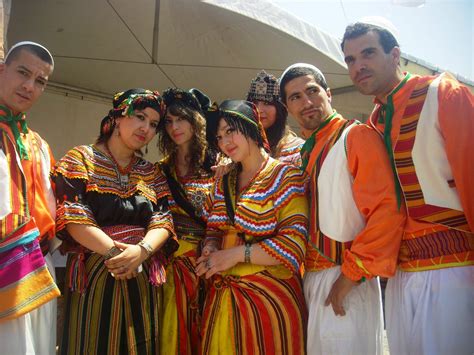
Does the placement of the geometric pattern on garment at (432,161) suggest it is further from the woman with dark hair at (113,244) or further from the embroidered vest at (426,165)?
the woman with dark hair at (113,244)

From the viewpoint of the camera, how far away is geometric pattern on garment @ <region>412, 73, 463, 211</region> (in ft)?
5.28

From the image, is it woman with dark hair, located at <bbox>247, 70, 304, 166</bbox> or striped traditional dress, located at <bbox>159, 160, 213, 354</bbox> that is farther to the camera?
Answer: woman with dark hair, located at <bbox>247, 70, 304, 166</bbox>

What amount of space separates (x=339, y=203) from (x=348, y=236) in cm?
16

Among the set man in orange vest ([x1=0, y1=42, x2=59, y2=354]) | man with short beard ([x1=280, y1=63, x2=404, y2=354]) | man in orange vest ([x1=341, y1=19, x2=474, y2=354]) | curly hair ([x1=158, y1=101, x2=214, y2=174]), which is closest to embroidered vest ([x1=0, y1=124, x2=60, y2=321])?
man in orange vest ([x1=0, y1=42, x2=59, y2=354])

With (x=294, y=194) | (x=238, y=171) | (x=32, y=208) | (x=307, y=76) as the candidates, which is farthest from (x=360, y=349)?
(x=32, y=208)

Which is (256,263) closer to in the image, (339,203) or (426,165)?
(339,203)

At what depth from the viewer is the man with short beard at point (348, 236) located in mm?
1699

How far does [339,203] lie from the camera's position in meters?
1.83

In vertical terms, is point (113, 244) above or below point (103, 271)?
above

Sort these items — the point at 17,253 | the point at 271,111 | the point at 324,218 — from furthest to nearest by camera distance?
the point at 271,111 → the point at 324,218 → the point at 17,253

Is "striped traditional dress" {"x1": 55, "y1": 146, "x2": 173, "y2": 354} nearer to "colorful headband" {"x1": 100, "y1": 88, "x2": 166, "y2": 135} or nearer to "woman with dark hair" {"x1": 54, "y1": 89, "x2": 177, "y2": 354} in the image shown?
"woman with dark hair" {"x1": 54, "y1": 89, "x2": 177, "y2": 354}

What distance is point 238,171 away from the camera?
7.63ft

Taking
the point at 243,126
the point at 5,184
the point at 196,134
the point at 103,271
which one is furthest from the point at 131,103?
the point at 103,271

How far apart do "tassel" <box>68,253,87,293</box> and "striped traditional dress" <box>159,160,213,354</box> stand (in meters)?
0.48
